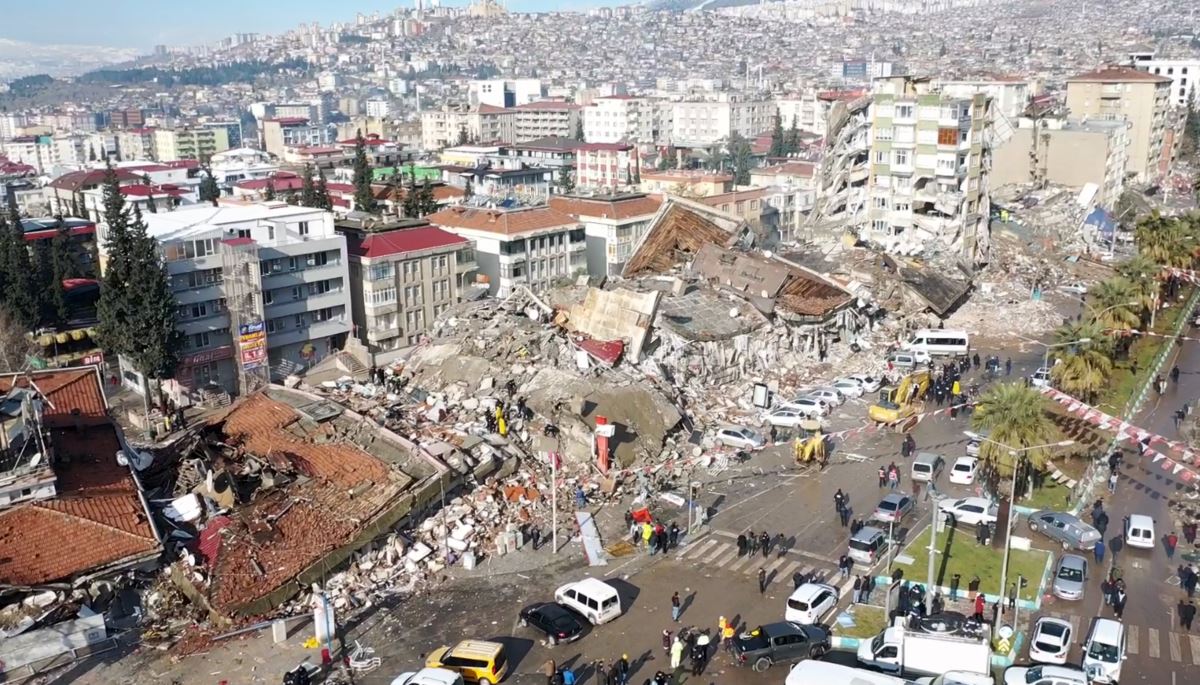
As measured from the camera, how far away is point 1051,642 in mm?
21906

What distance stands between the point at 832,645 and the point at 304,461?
16944mm

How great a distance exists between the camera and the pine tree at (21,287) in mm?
55219

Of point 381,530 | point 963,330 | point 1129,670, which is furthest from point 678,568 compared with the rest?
point 963,330

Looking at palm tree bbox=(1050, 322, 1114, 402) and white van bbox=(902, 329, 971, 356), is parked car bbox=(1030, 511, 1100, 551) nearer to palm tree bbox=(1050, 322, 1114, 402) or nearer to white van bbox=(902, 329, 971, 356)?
palm tree bbox=(1050, 322, 1114, 402)

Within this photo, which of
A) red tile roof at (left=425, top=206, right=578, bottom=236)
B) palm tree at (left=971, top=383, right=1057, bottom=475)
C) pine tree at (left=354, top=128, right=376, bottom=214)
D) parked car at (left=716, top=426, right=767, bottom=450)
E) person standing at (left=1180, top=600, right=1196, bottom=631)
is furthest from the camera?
pine tree at (left=354, top=128, right=376, bottom=214)

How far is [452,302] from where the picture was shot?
2295 inches

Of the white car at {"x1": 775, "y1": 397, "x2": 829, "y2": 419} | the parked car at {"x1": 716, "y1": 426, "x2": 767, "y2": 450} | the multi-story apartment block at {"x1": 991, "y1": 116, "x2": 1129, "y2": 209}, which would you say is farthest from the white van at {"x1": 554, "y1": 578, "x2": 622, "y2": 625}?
the multi-story apartment block at {"x1": 991, "y1": 116, "x2": 1129, "y2": 209}

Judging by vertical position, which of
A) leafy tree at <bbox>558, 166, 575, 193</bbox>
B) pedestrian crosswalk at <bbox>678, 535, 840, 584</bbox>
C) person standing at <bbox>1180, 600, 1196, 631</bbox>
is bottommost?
pedestrian crosswalk at <bbox>678, 535, 840, 584</bbox>

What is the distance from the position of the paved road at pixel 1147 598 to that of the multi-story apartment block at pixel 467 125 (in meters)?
146

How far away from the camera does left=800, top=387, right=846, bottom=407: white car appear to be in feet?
130

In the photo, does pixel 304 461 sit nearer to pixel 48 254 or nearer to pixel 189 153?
pixel 48 254

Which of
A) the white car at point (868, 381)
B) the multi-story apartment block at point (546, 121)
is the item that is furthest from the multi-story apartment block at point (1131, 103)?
the multi-story apartment block at point (546, 121)

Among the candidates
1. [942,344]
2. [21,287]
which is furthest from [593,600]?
[21,287]

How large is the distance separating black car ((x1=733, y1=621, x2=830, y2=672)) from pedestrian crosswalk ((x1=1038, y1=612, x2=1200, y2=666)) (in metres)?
5.94
